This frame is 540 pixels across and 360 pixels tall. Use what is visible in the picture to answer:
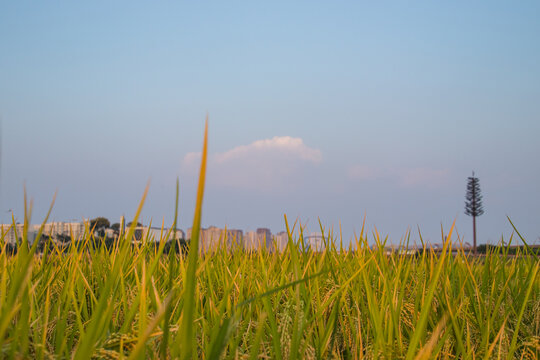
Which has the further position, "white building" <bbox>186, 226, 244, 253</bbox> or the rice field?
"white building" <bbox>186, 226, 244, 253</bbox>

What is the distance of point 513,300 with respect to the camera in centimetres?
213

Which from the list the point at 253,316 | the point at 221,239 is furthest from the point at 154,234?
the point at 253,316

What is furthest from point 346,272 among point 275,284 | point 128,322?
point 128,322

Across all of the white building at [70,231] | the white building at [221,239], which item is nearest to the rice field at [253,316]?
the white building at [70,231]

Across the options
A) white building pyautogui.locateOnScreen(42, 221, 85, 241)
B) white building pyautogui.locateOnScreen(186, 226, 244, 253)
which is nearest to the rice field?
white building pyautogui.locateOnScreen(42, 221, 85, 241)

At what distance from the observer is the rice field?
929 mm

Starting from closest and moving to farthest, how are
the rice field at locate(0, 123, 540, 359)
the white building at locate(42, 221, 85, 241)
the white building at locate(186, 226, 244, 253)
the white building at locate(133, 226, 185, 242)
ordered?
1. the rice field at locate(0, 123, 540, 359)
2. the white building at locate(133, 226, 185, 242)
3. the white building at locate(42, 221, 85, 241)
4. the white building at locate(186, 226, 244, 253)

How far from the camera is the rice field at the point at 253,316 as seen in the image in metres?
0.93

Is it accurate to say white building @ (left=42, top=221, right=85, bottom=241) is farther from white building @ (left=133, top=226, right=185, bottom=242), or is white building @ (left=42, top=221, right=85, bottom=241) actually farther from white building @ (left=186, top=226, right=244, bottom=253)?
white building @ (left=186, top=226, right=244, bottom=253)

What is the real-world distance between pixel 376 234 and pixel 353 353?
1101 millimetres

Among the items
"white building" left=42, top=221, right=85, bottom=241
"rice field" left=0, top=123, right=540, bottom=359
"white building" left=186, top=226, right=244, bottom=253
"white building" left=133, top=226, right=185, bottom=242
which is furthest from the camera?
"white building" left=186, top=226, right=244, bottom=253

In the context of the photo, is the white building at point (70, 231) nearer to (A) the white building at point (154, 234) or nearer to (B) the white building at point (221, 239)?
(A) the white building at point (154, 234)

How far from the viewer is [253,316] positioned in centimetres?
185

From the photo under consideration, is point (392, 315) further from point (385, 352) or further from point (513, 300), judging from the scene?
point (513, 300)
